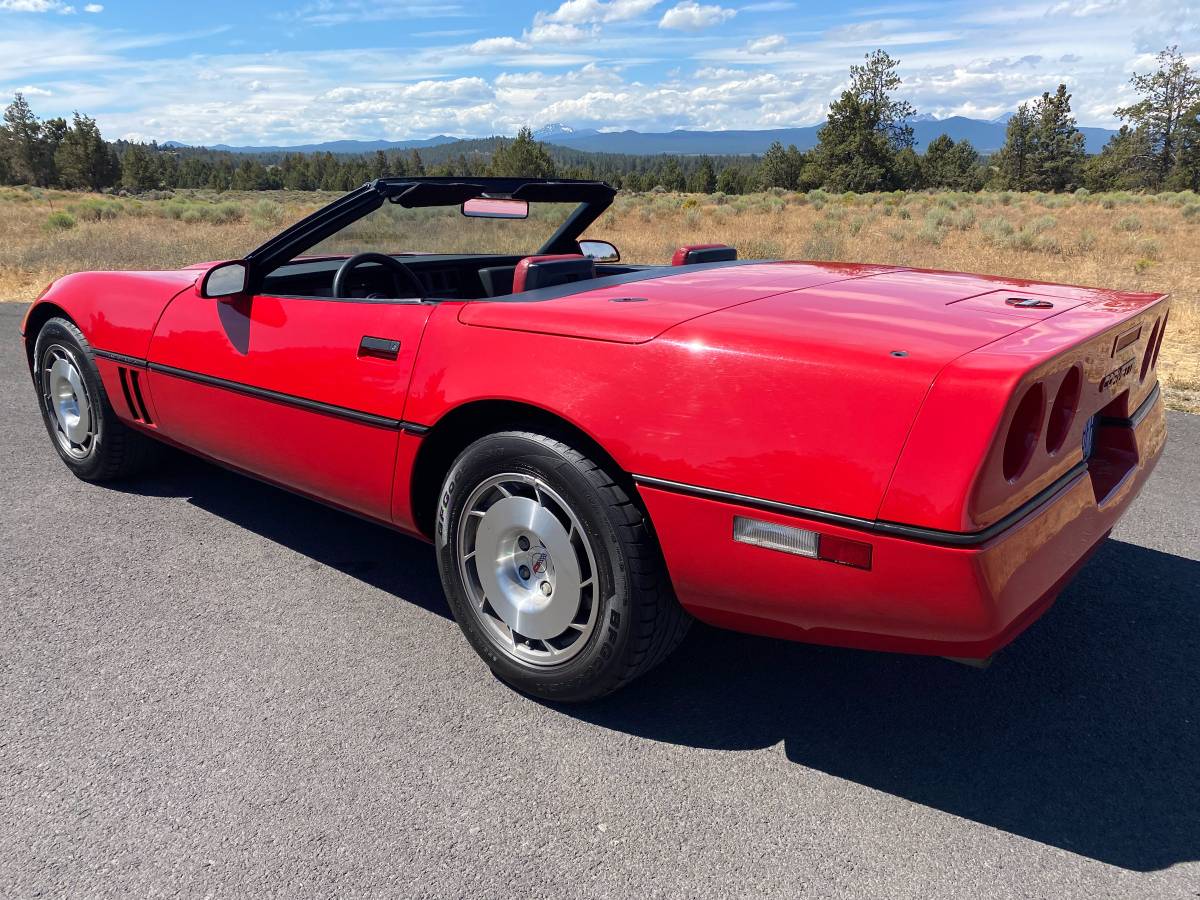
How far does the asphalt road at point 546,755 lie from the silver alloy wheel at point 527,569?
0.20m

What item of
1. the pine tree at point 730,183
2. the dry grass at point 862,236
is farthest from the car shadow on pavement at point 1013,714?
the pine tree at point 730,183

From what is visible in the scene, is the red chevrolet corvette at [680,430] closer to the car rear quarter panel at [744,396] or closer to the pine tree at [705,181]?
the car rear quarter panel at [744,396]

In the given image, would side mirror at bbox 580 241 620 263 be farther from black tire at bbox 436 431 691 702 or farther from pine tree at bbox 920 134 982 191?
pine tree at bbox 920 134 982 191

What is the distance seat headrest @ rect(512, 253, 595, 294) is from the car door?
1.04ft

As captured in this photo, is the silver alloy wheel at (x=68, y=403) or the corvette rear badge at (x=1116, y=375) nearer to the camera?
the corvette rear badge at (x=1116, y=375)

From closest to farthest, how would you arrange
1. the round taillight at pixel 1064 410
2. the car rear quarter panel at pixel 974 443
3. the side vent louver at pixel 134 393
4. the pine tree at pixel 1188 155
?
the car rear quarter panel at pixel 974 443, the round taillight at pixel 1064 410, the side vent louver at pixel 134 393, the pine tree at pixel 1188 155

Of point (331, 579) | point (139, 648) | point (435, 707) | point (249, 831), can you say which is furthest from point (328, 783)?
point (331, 579)

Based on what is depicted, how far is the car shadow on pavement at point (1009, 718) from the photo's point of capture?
203cm

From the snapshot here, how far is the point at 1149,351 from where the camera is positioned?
2627 mm

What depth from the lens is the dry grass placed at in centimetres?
1319

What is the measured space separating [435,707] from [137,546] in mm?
1808

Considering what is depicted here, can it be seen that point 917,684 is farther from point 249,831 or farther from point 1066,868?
point 249,831

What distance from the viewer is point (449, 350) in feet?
8.18

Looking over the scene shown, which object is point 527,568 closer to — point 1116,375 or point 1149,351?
point 1116,375
